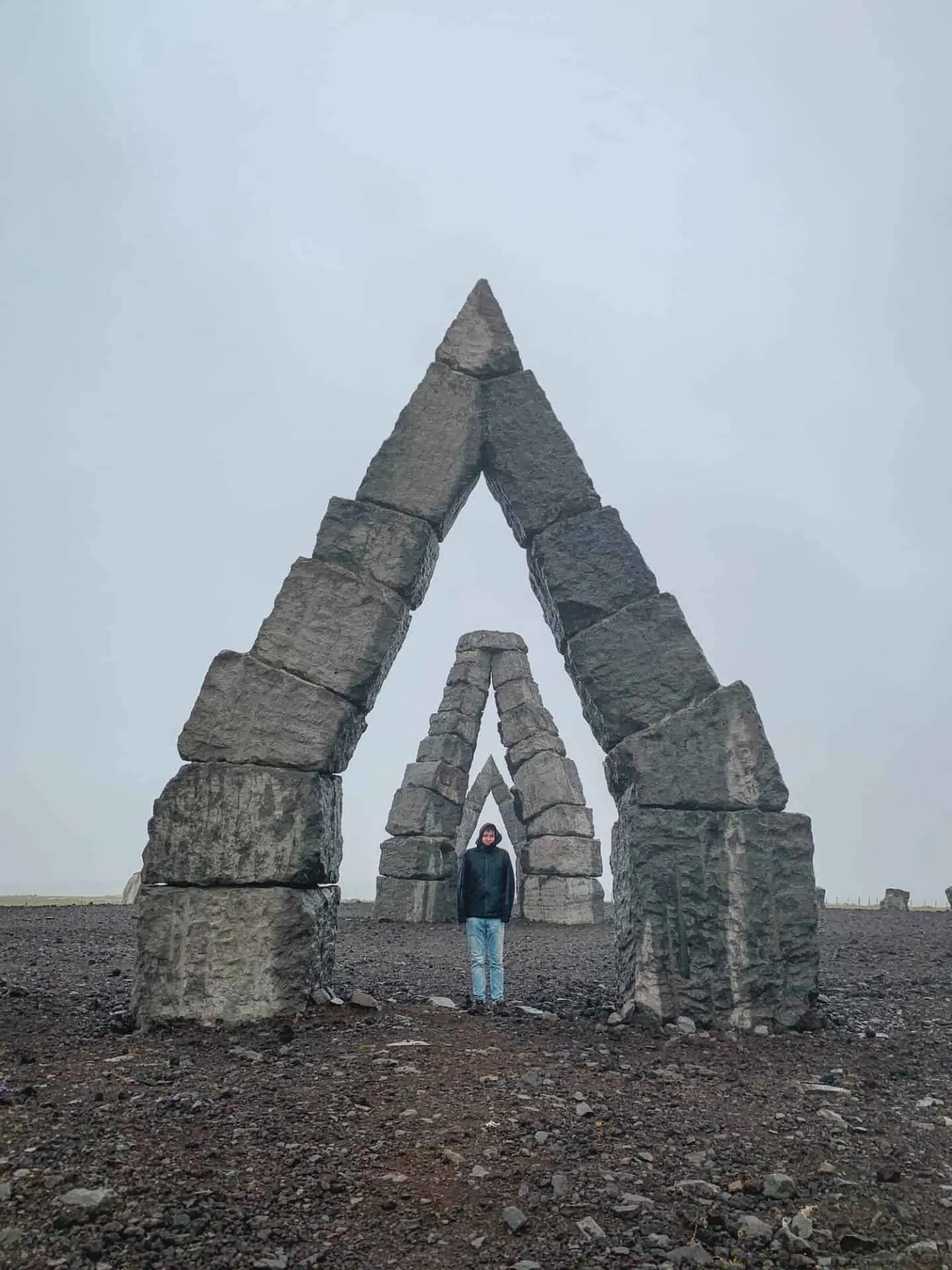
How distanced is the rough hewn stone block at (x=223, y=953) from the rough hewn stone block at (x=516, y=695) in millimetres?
9975

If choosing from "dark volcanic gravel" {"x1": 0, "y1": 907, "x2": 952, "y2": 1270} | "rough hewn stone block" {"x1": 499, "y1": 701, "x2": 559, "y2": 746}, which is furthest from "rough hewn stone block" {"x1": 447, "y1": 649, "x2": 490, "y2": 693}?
"dark volcanic gravel" {"x1": 0, "y1": 907, "x2": 952, "y2": 1270}

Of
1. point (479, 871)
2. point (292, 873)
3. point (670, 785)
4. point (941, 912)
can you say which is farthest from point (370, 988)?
point (941, 912)

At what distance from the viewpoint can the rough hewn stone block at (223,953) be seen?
17.1ft

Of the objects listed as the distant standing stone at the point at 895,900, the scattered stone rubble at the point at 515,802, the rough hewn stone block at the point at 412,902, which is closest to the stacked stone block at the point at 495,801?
the scattered stone rubble at the point at 515,802

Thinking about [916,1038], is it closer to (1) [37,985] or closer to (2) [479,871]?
(2) [479,871]

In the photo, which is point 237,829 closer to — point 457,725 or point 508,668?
point 457,725

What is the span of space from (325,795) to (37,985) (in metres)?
3.06

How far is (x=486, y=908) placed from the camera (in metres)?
6.66

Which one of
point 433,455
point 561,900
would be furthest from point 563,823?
point 433,455

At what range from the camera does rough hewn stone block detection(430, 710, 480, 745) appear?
48.6ft

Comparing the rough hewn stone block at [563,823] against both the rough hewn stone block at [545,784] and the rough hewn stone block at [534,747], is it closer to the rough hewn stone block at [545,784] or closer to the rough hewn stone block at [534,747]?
the rough hewn stone block at [545,784]

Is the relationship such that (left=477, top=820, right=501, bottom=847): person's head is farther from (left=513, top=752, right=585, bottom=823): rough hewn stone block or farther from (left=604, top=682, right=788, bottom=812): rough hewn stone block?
(left=513, top=752, right=585, bottom=823): rough hewn stone block

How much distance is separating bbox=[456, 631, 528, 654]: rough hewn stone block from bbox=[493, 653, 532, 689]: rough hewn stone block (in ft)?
0.32

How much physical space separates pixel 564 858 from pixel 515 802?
1.62 m
